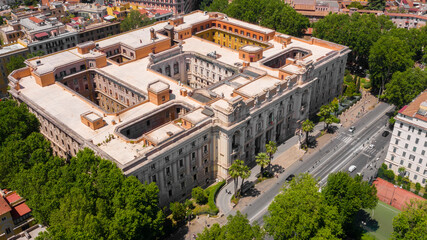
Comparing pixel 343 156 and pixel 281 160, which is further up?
pixel 343 156

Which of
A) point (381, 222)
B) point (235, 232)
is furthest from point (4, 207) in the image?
point (381, 222)

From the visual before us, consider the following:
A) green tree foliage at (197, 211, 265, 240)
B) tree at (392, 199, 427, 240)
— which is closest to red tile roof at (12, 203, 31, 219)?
green tree foliage at (197, 211, 265, 240)

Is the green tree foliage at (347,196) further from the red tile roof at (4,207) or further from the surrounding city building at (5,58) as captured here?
the surrounding city building at (5,58)

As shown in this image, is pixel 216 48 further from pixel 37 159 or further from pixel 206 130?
pixel 37 159

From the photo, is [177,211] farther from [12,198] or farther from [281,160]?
[281,160]

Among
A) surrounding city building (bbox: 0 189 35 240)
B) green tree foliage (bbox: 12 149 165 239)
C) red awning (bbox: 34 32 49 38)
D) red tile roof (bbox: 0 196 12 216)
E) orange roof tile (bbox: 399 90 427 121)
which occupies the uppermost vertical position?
red awning (bbox: 34 32 49 38)

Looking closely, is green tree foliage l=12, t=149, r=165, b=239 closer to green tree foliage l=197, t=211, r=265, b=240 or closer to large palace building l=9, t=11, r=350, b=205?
large palace building l=9, t=11, r=350, b=205
